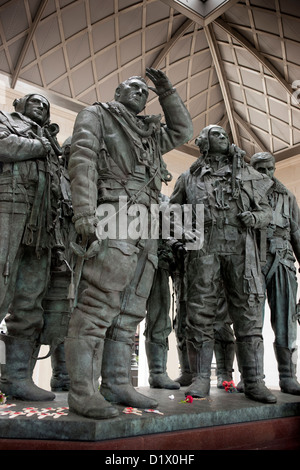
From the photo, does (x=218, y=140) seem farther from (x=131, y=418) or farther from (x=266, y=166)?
(x=131, y=418)

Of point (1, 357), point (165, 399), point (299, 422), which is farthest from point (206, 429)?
point (1, 357)

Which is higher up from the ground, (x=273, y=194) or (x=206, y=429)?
(x=273, y=194)

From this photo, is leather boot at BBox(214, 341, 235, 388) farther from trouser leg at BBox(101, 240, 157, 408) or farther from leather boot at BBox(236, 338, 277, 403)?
trouser leg at BBox(101, 240, 157, 408)

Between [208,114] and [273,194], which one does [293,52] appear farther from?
[273,194]

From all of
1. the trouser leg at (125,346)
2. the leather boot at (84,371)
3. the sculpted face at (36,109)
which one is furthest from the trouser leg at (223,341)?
the sculpted face at (36,109)

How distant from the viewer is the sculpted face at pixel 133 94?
130 inches

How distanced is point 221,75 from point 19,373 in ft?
33.9

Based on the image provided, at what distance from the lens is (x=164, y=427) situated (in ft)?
8.47

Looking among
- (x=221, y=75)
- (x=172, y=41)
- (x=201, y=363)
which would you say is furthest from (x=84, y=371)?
(x=221, y=75)

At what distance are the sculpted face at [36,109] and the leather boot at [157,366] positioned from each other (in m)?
2.53

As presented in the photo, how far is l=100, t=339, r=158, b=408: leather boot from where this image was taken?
2885 millimetres

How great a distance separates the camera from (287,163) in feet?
39.8

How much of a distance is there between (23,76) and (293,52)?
6085 millimetres

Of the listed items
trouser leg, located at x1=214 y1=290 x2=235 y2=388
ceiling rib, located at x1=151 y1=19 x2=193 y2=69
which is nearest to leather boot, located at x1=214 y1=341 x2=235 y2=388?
trouser leg, located at x1=214 y1=290 x2=235 y2=388
